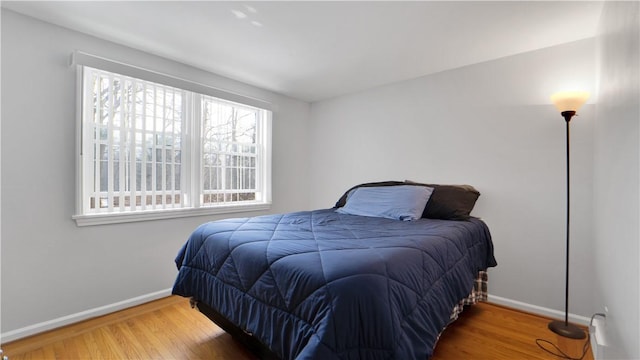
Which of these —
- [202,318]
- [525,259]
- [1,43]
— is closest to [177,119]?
[1,43]

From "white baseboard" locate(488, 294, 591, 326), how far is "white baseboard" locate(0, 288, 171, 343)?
123 inches

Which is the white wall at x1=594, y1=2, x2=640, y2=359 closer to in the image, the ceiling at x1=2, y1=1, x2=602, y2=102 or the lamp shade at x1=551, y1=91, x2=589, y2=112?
the lamp shade at x1=551, y1=91, x2=589, y2=112

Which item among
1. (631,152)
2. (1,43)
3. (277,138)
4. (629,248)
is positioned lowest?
(629,248)

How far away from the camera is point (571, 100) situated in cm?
206

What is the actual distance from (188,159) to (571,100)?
331 centimetres

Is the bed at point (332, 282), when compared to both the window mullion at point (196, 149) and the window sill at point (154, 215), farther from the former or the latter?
the window mullion at point (196, 149)

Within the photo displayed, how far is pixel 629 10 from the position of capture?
1184mm

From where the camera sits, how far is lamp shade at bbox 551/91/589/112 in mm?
2045

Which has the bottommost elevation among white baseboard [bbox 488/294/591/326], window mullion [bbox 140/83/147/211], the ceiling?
white baseboard [bbox 488/294/591/326]

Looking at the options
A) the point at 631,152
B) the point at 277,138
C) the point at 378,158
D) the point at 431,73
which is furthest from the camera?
the point at 277,138

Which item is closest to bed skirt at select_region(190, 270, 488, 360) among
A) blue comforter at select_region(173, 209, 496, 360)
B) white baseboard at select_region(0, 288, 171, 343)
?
blue comforter at select_region(173, 209, 496, 360)

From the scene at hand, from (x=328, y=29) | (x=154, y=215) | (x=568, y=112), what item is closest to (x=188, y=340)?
(x=154, y=215)

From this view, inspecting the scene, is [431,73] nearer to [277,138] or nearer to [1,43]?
[277,138]

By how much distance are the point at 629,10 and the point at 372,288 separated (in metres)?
1.56
